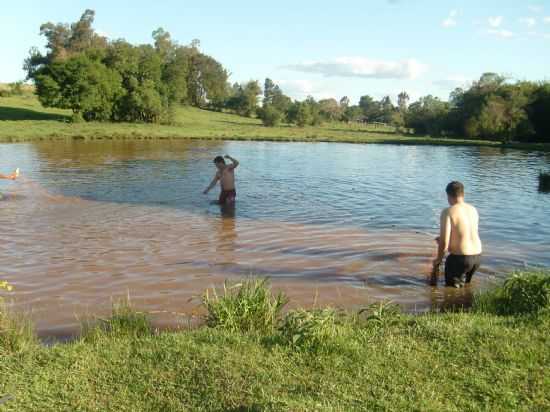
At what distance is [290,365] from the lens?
5.06 m

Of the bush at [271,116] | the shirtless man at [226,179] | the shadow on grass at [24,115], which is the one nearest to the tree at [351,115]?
the bush at [271,116]

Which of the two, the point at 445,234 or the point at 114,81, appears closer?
the point at 445,234

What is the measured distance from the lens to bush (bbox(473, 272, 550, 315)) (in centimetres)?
671

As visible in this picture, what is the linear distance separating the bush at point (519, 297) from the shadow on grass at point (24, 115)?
6373cm

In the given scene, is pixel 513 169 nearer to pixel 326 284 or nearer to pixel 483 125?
pixel 326 284

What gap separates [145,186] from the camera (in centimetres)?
2081

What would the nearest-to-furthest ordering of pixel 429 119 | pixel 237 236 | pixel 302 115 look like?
1. pixel 237 236
2. pixel 429 119
3. pixel 302 115

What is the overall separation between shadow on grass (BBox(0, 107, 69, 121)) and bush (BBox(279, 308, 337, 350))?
210ft

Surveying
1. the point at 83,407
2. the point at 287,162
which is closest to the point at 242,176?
the point at 287,162

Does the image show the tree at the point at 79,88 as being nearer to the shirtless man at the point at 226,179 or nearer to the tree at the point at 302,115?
the tree at the point at 302,115

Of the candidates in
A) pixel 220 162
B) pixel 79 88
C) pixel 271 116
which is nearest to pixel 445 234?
pixel 220 162

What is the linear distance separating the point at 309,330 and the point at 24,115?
68.1 m

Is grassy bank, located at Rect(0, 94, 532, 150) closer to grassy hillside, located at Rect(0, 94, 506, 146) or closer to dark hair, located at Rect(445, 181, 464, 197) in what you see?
grassy hillside, located at Rect(0, 94, 506, 146)

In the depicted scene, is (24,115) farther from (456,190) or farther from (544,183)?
(456,190)
